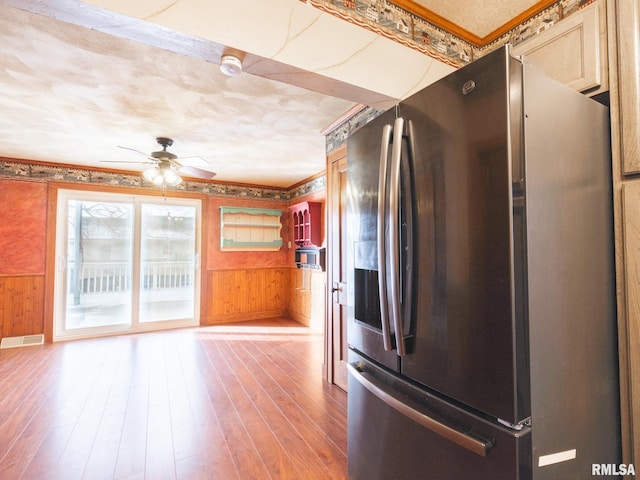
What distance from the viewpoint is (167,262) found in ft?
16.3

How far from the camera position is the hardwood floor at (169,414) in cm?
179

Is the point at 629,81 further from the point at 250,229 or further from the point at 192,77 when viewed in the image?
the point at 250,229

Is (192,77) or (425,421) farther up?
(192,77)

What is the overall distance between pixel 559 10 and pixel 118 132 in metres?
3.56

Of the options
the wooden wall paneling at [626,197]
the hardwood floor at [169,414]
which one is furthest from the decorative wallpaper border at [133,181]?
the wooden wall paneling at [626,197]

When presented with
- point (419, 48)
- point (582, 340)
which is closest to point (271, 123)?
point (419, 48)

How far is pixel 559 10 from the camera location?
1.48m

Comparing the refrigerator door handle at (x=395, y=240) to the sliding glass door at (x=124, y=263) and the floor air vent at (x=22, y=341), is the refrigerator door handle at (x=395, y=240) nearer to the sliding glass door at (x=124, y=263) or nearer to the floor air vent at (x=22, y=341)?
the sliding glass door at (x=124, y=263)

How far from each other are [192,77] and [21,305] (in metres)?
4.18

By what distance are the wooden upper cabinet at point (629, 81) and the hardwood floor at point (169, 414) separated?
1.98m

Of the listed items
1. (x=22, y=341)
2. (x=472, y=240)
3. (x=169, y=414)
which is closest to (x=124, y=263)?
(x=22, y=341)

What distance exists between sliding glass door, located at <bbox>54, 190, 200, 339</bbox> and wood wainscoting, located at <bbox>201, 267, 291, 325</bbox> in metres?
0.27

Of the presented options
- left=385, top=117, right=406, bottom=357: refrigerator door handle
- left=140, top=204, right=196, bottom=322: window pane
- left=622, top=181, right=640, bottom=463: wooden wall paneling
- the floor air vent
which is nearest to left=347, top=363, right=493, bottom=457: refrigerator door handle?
left=385, top=117, right=406, bottom=357: refrigerator door handle

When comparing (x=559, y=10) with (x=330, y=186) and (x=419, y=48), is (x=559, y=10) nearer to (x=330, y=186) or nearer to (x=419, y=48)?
(x=419, y=48)
